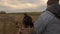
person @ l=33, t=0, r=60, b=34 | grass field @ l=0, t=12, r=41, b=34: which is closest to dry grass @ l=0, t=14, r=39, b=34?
grass field @ l=0, t=12, r=41, b=34

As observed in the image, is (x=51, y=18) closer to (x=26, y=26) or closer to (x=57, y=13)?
(x=57, y=13)

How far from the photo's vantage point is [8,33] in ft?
8.12

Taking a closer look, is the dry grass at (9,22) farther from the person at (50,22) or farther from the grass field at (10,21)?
the person at (50,22)

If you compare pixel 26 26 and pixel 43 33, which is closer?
pixel 43 33

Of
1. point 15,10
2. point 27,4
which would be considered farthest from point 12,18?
point 27,4

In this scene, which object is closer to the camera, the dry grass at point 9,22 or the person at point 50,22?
the person at point 50,22

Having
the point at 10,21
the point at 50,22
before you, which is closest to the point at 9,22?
the point at 10,21

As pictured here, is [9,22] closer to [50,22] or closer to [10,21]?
[10,21]

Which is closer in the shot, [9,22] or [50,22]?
[50,22]

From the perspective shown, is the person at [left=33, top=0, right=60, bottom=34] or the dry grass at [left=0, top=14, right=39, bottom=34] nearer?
the person at [left=33, top=0, right=60, bottom=34]

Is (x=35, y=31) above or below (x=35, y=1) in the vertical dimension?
below

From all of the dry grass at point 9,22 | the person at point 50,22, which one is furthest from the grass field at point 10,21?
the person at point 50,22

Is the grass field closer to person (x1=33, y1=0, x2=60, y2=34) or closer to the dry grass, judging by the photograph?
the dry grass

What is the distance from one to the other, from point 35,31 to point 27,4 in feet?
3.17
